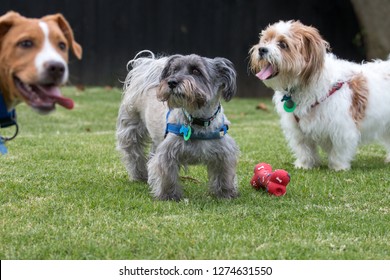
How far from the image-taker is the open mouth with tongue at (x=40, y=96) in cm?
357

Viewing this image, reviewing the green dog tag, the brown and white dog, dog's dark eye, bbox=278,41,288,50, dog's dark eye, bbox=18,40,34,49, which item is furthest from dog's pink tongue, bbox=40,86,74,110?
the green dog tag

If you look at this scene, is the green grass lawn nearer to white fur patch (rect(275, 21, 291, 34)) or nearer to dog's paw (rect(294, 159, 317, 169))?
dog's paw (rect(294, 159, 317, 169))

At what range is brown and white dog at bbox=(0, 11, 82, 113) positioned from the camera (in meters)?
3.46

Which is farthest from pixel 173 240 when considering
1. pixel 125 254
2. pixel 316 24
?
pixel 316 24

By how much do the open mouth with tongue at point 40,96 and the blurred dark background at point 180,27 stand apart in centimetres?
1138

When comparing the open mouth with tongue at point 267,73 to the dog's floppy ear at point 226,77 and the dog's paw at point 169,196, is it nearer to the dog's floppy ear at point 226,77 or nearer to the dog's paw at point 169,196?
the dog's floppy ear at point 226,77

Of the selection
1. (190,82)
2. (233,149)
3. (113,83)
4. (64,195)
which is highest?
(190,82)

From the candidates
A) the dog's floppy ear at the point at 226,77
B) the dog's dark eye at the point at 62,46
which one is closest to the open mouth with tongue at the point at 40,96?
the dog's dark eye at the point at 62,46

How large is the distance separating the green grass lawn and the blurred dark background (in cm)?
771

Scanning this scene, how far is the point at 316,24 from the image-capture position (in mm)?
15828

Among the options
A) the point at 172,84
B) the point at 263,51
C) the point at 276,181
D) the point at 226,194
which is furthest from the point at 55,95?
the point at 263,51

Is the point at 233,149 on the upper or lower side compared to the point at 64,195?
upper

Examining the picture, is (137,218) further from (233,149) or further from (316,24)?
(316,24)
